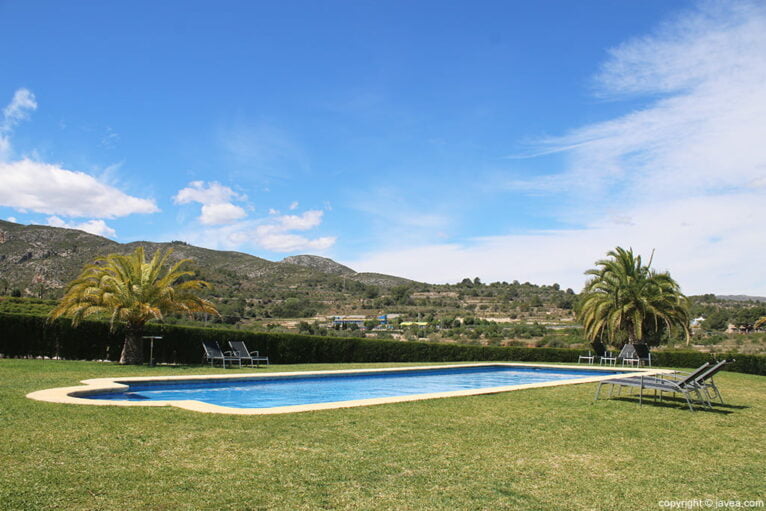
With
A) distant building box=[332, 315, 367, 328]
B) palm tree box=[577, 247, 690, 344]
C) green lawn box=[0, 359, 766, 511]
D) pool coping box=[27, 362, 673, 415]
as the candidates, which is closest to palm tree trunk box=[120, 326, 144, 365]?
pool coping box=[27, 362, 673, 415]

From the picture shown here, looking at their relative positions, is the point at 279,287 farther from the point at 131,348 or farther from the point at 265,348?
the point at 131,348

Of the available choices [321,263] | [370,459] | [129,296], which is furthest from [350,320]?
[370,459]

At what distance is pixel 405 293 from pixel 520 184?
48897 millimetres

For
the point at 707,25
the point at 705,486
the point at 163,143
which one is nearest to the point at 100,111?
the point at 163,143

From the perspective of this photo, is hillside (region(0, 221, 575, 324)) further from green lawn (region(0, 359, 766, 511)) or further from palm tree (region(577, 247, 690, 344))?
green lawn (region(0, 359, 766, 511))

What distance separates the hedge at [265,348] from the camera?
14969 mm

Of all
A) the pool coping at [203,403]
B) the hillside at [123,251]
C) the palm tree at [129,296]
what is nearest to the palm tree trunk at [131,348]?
the palm tree at [129,296]

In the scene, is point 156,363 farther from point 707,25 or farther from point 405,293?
point 405,293

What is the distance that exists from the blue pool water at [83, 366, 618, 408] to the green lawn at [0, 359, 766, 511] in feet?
11.0

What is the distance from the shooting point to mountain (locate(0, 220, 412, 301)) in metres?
45.3

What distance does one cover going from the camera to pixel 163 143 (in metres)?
22.1

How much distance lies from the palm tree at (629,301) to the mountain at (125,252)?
102 ft

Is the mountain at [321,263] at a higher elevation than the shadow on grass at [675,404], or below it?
higher

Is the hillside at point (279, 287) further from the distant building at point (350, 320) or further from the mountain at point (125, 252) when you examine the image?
the distant building at point (350, 320)
